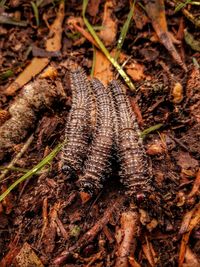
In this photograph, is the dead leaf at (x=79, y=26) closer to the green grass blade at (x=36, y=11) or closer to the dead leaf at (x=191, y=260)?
the green grass blade at (x=36, y=11)

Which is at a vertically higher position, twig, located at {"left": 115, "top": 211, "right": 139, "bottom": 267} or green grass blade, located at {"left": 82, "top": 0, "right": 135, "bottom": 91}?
green grass blade, located at {"left": 82, "top": 0, "right": 135, "bottom": 91}

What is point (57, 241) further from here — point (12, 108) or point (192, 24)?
point (192, 24)

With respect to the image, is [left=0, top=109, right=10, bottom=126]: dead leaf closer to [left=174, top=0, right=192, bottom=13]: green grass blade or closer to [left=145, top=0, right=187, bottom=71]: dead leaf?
[left=145, top=0, right=187, bottom=71]: dead leaf

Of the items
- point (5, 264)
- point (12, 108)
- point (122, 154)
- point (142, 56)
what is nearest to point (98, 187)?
point (122, 154)

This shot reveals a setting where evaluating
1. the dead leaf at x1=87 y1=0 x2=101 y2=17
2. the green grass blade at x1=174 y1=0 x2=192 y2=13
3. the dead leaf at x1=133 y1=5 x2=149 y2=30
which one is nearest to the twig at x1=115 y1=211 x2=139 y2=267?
the dead leaf at x1=133 y1=5 x2=149 y2=30

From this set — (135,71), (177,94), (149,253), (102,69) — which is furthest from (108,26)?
(149,253)
